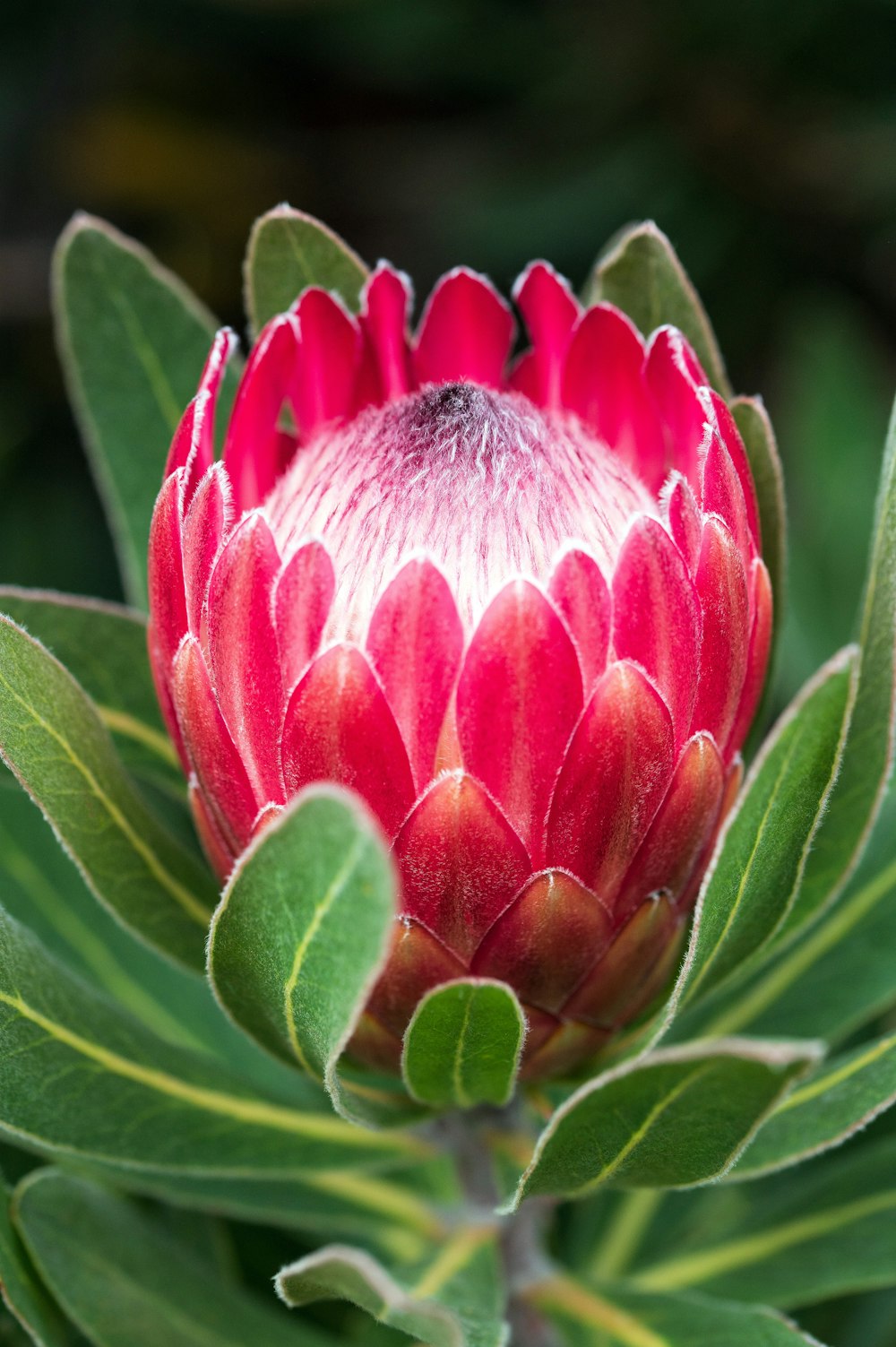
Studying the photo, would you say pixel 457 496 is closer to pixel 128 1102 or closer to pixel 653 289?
pixel 653 289

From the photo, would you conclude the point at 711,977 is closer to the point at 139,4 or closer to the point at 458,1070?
the point at 458,1070

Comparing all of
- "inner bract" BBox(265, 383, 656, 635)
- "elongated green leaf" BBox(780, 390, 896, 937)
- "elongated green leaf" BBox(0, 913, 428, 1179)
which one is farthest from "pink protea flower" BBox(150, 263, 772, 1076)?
"elongated green leaf" BBox(0, 913, 428, 1179)

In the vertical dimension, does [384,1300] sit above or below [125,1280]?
above

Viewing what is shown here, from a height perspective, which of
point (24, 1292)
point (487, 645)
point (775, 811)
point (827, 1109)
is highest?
point (487, 645)

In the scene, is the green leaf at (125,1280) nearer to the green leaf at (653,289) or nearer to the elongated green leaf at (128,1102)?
the elongated green leaf at (128,1102)

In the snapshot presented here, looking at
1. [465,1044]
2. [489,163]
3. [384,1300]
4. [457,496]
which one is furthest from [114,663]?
[489,163]

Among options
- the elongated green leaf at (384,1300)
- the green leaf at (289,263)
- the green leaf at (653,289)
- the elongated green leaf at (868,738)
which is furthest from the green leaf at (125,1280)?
the green leaf at (653,289)

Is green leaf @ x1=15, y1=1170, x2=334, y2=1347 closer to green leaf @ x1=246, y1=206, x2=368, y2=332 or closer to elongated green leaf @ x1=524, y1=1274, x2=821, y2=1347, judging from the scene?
elongated green leaf @ x1=524, y1=1274, x2=821, y2=1347
